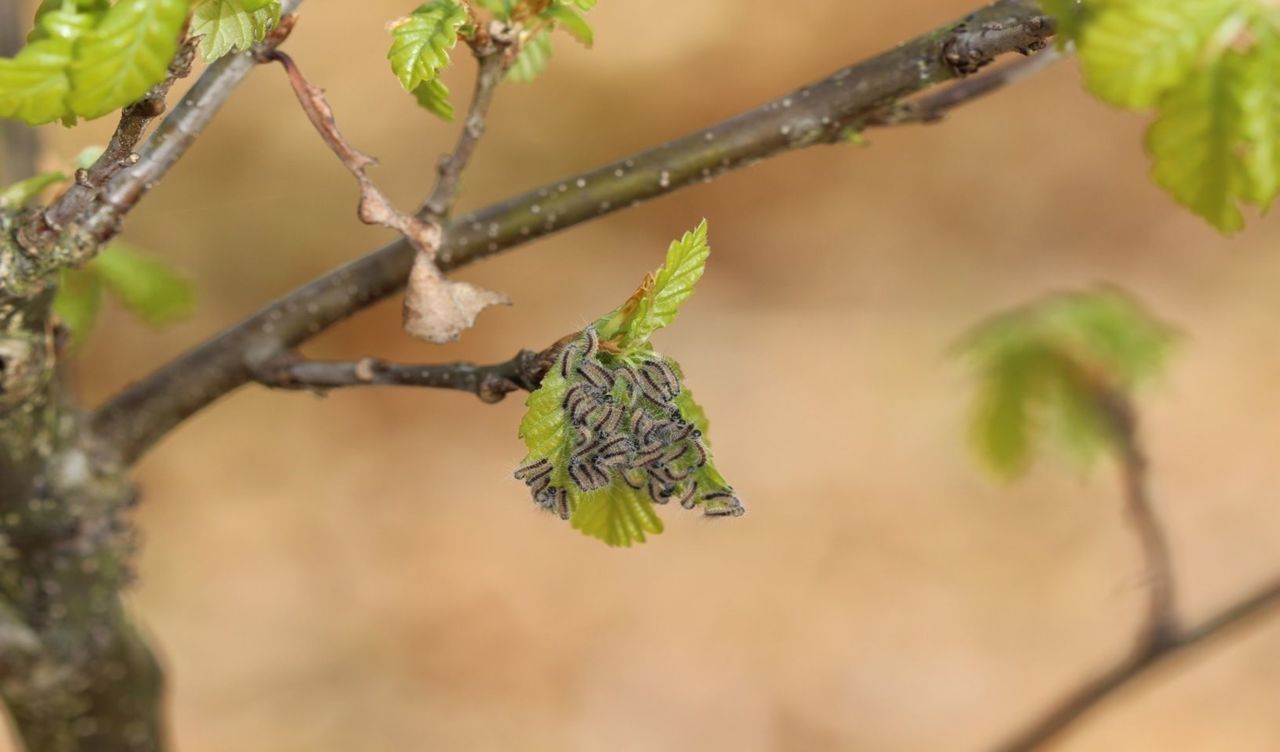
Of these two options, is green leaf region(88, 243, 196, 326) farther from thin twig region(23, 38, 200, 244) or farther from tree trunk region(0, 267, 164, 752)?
thin twig region(23, 38, 200, 244)

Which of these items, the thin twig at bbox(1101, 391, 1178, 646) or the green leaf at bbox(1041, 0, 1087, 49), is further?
the thin twig at bbox(1101, 391, 1178, 646)

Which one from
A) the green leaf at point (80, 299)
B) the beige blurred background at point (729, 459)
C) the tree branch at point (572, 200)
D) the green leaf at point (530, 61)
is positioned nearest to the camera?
the tree branch at point (572, 200)

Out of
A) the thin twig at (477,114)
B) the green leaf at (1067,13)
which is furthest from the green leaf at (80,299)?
the green leaf at (1067,13)

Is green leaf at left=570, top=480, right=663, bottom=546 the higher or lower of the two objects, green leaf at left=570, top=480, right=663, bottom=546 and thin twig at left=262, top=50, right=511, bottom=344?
the lower

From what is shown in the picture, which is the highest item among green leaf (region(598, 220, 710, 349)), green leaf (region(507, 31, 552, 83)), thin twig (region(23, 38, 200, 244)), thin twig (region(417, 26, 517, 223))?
green leaf (region(507, 31, 552, 83))

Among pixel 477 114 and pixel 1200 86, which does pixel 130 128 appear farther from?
pixel 1200 86

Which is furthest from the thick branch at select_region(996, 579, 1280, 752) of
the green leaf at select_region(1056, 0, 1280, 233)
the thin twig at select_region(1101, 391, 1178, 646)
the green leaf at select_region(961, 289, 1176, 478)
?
the green leaf at select_region(1056, 0, 1280, 233)

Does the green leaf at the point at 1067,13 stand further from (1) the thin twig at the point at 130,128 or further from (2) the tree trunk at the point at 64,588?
(2) the tree trunk at the point at 64,588

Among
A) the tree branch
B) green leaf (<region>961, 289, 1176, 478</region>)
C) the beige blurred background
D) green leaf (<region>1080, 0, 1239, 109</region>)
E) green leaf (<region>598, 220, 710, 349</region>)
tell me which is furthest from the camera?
the beige blurred background
